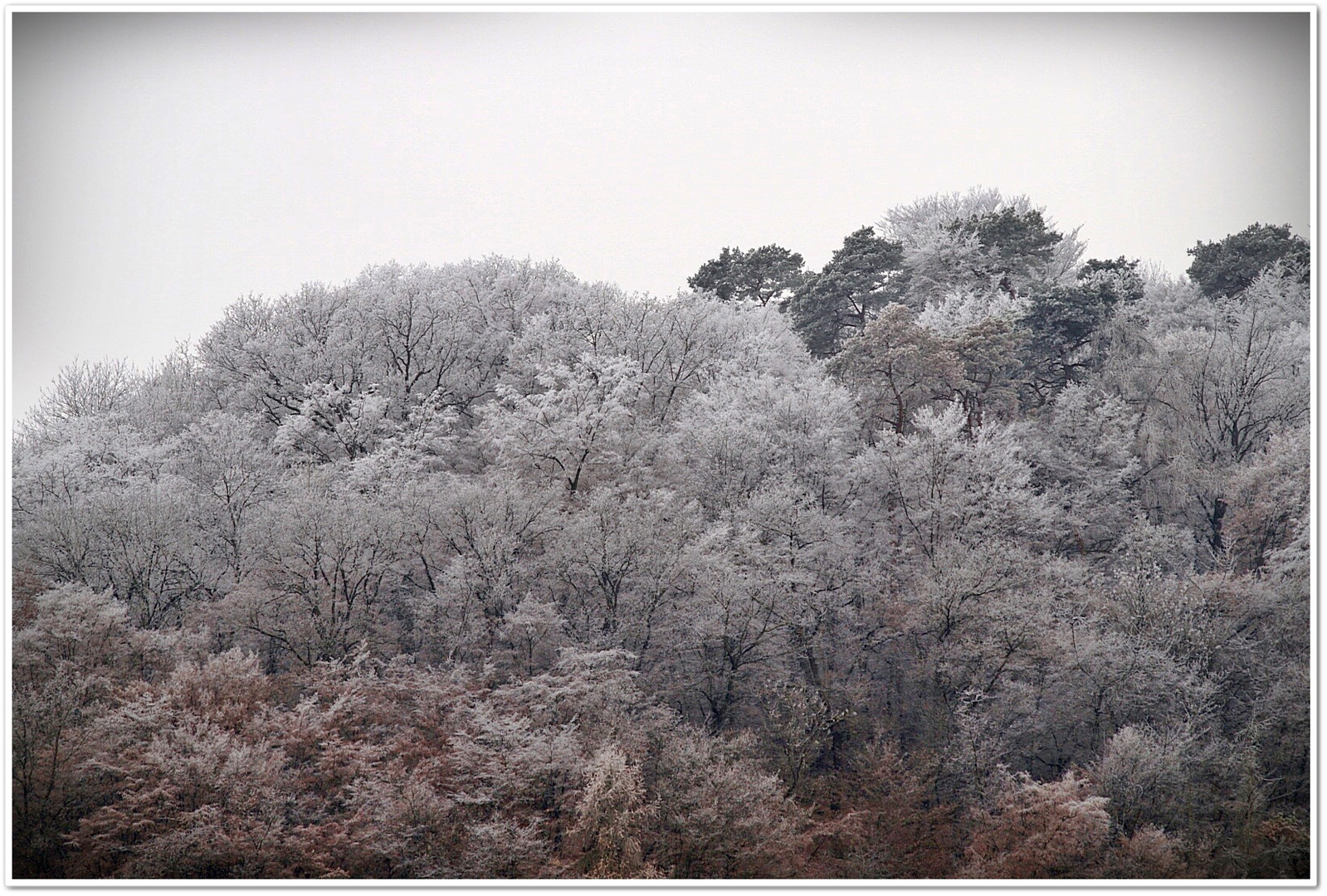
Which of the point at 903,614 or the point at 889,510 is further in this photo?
the point at 889,510

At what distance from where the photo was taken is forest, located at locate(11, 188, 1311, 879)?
1622cm

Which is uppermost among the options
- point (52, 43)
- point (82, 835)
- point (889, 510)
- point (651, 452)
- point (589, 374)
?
point (52, 43)

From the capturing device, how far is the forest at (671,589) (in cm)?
1622

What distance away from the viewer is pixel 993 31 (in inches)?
594

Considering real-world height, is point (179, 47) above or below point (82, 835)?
above

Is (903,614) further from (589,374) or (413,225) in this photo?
(413,225)

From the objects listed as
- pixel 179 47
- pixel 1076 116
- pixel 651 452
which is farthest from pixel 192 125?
pixel 1076 116

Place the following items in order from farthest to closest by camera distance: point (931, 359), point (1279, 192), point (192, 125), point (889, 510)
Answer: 1. point (931, 359)
2. point (889, 510)
3. point (192, 125)
4. point (1279, 192)

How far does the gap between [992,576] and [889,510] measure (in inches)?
145

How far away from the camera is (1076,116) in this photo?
60.8 feet

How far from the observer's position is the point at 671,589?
69.9 ft
